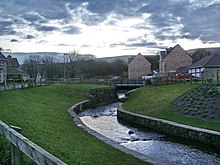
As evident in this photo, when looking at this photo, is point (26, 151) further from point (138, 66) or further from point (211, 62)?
point (138, 66)

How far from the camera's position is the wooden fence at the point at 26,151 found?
3.91 metres

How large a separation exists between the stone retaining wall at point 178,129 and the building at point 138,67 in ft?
218

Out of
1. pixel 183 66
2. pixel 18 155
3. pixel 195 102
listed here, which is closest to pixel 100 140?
pixel 18 155

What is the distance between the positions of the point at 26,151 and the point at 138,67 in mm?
88926

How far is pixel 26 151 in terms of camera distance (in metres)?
4.69

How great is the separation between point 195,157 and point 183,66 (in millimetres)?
71806

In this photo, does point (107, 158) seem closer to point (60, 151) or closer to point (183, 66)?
point (60, 151)

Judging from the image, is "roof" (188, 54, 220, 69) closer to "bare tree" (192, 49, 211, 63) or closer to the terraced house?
the terraced house

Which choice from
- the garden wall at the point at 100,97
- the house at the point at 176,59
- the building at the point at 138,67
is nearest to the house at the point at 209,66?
the house at the point at 176,59

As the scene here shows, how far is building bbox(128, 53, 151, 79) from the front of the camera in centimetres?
9219

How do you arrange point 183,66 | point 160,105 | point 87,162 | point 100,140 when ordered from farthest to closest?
1. point 183,66
2. point 160,105
3. point 100,140
4. point 87,162

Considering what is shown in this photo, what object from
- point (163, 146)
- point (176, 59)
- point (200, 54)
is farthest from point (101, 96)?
point (200, 54)

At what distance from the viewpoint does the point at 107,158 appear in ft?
→ 34.4

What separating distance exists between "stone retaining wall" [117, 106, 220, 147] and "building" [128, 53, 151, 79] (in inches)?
2617
